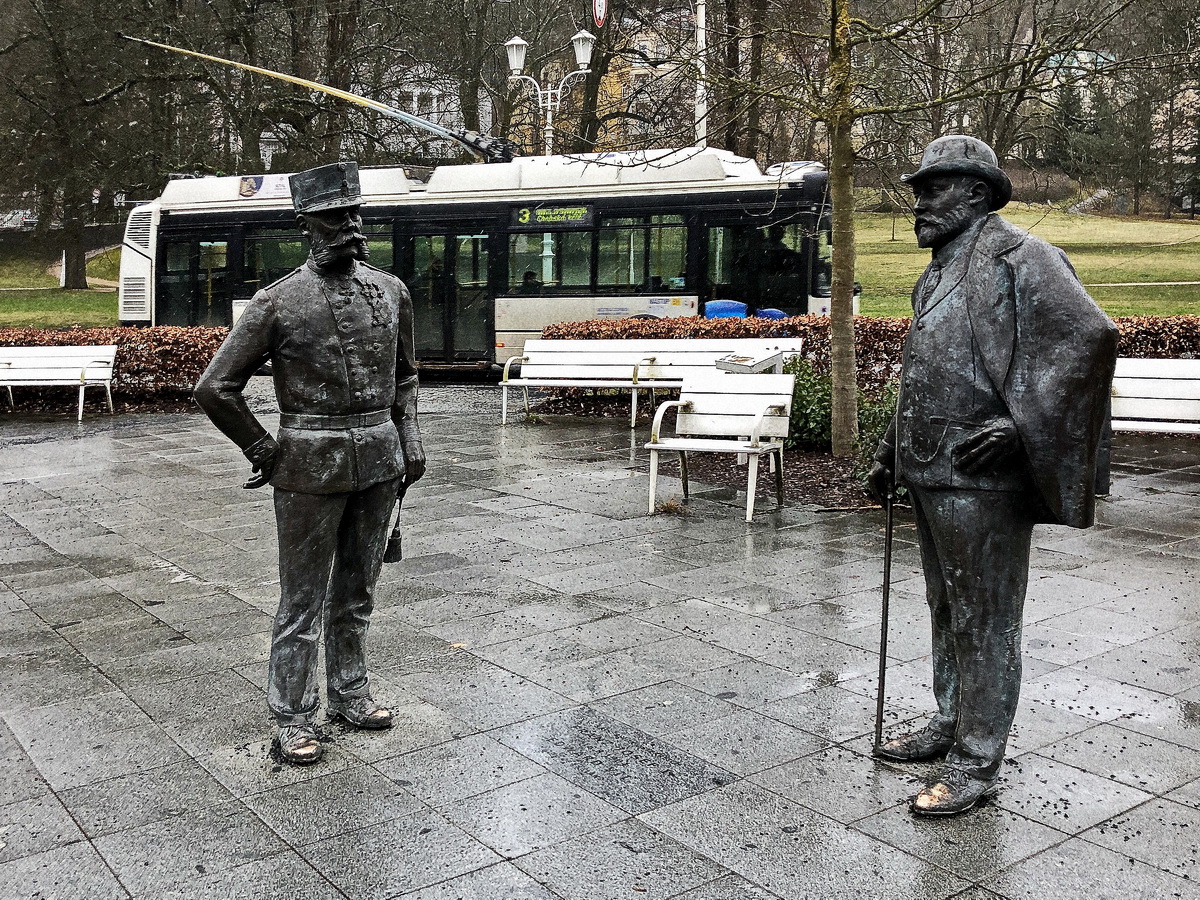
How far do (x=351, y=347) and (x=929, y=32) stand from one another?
916cm

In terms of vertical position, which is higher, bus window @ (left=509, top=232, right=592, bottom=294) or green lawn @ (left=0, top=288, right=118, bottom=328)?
bus window @ (left=509, top=232, right=592, bottom=294)

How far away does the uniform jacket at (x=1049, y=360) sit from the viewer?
158 inches

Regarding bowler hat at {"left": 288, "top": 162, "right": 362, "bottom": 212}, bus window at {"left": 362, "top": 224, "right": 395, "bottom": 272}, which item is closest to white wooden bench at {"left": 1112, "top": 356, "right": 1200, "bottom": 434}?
bowler hat at {"left": 288, "top": 162, "right": 362, "bottom": 212}

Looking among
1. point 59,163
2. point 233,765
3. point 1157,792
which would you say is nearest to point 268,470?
point 233,765

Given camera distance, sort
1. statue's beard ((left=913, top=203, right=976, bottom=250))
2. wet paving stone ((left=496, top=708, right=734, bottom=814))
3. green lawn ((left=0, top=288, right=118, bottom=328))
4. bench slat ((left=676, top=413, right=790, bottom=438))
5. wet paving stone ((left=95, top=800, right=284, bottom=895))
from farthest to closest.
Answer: green lawn ((left=0, top=288, right=118, bottom=328)), bench slat ((left=676, top=413, right=790, bottom=438)), wet paving stone ((left=496, top=708, right=734, bottom=814)), statue's beard ((left=913, top=203, right=976, bottom=250)), wet paving stone ((left=95, top=800, right=284, bottom=895))

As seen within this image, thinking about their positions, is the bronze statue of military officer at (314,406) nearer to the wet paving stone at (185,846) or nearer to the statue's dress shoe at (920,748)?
the wet paving stone at (185,846)

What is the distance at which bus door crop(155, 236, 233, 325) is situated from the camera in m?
22.6

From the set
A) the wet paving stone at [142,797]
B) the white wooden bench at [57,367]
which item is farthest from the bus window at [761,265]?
the wet paving stone at [142,797]

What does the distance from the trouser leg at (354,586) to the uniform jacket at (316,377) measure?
0.17m

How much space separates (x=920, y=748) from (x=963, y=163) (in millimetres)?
2147

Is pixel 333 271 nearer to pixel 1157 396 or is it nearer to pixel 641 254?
pixel 1157 396

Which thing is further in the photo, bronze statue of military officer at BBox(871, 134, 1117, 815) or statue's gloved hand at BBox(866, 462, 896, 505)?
statue's gloved hand at BBox(866, 462, 896, 505)

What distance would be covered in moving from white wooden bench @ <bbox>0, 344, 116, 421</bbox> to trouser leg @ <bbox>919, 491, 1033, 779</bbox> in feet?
44.1

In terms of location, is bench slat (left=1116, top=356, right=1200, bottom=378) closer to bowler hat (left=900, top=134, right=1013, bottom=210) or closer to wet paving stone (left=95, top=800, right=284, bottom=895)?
bowler hat (left=900, top=134, right=1013, bottom=210)
